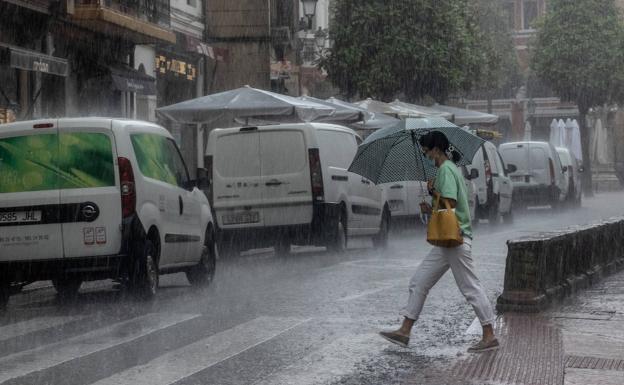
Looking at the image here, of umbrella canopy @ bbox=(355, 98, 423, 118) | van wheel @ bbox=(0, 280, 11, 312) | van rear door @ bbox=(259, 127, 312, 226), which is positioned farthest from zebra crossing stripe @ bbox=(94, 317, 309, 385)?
umbrella canopy @ bbox=(355, 98, 423, 118)

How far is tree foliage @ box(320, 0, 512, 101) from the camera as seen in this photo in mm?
39688

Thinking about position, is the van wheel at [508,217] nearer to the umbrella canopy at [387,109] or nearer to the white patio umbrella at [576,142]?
the umbrella canopy at [387,109]

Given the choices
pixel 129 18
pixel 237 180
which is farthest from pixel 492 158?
pixel 237 180

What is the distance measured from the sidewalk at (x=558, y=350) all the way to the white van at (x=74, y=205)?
3.65 metres

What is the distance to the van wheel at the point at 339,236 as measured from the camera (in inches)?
755

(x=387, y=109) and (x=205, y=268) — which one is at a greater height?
(x=387, y=109)

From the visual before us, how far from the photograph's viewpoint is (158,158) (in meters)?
13.5

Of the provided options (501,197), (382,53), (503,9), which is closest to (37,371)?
(501,197)

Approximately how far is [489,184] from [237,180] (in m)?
10.6

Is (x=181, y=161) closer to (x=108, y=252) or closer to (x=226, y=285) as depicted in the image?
(x=226, y=285)

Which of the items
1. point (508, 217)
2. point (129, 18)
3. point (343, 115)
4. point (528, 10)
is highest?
point (528, 10)

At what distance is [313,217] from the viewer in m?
18.8

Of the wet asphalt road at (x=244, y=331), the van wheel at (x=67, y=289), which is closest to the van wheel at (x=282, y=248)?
the wet asphalt road at (x=244, y=331)

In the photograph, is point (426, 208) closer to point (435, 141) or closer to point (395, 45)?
point (435, 141)
